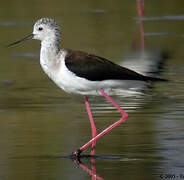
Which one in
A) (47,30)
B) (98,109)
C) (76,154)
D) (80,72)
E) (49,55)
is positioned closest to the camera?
(76,154)

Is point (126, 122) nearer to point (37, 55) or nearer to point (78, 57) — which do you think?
point (78, 57)

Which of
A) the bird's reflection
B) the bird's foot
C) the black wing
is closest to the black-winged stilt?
the black wing

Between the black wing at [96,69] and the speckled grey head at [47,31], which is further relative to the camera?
the speckled grey head at [47,31]

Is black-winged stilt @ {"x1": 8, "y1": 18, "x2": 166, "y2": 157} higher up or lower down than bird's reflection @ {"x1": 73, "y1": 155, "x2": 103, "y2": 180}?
higher up

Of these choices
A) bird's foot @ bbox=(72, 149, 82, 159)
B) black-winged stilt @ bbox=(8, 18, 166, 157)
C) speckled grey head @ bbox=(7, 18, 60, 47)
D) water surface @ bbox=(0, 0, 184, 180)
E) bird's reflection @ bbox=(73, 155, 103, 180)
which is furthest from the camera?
speckled grey head @ bbox=(7, 18, 60, 47)

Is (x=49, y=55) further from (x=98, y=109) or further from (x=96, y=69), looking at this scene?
(x=98, y=109)

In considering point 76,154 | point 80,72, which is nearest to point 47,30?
point 80,72

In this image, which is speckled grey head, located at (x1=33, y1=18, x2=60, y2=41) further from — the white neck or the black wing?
the black wing

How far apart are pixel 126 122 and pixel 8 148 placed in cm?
143

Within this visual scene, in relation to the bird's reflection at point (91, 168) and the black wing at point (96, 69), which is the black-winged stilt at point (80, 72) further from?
Answer: the bird's reflection at point (91, 168)

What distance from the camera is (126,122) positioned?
294 inches

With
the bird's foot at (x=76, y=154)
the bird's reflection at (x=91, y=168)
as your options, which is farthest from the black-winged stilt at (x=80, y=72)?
the bird's reflection at (x=91, y=168)

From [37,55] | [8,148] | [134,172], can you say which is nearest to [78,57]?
[8,148]

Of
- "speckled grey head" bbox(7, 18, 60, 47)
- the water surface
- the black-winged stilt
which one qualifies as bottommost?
the water surface
